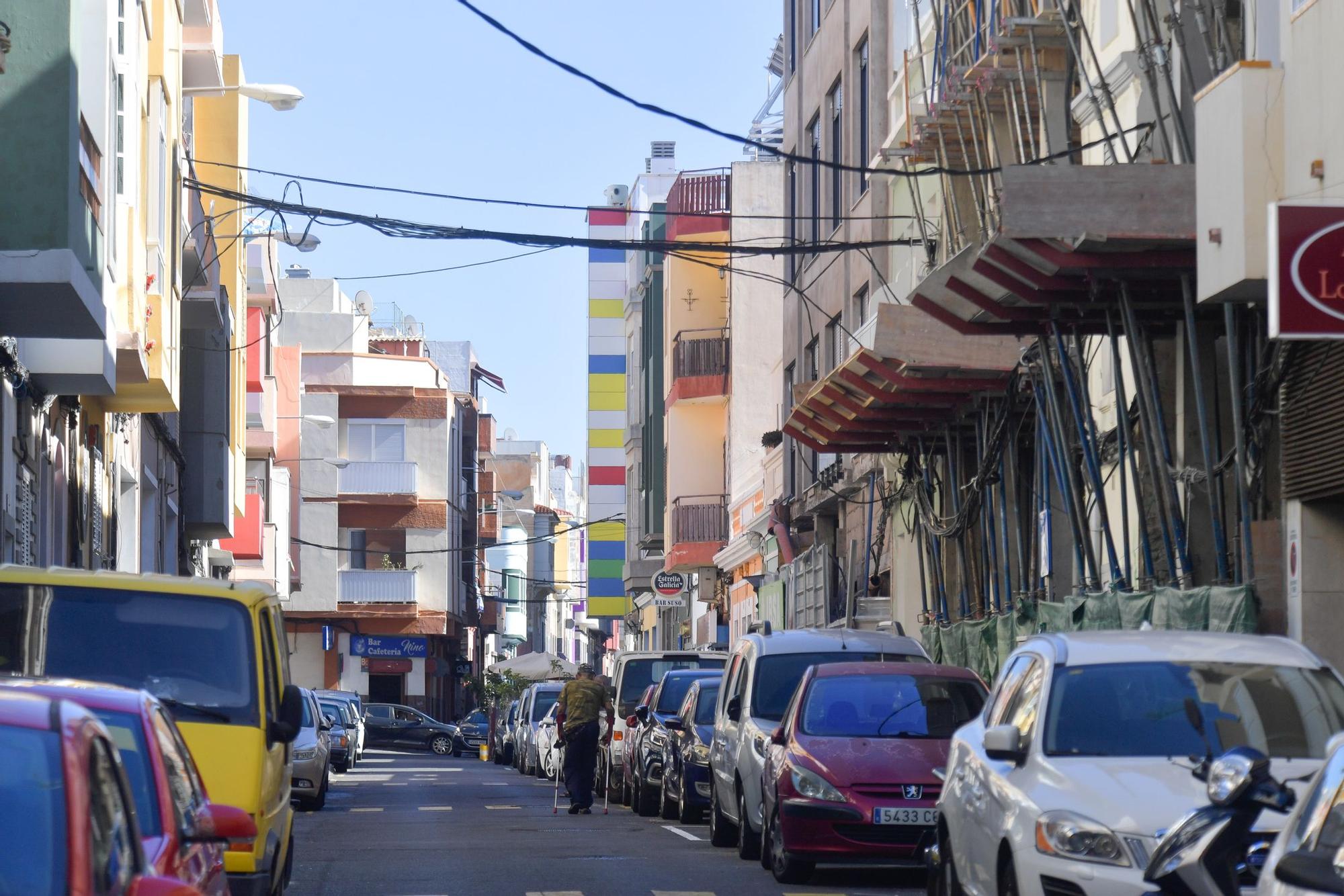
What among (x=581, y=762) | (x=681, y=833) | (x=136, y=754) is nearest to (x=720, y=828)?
(x=681, y=833)

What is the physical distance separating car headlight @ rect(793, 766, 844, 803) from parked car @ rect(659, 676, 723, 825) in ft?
18.8

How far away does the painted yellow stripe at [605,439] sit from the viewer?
83750 mm

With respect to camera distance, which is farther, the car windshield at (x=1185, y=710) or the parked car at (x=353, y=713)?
the parked car at (x=353, y=713)

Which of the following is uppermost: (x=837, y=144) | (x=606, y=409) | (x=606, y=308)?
(x=606, y=308)

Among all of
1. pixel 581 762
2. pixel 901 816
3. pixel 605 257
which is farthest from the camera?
pixel 605 257

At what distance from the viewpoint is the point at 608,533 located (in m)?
85.2

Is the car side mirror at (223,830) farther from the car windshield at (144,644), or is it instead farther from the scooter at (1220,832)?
the car windshield at (144,644)

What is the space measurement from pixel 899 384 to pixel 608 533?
207 ft

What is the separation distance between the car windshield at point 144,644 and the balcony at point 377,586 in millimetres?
58436

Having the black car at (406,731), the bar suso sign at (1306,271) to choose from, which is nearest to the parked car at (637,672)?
the bar suso sign at (1306,271)

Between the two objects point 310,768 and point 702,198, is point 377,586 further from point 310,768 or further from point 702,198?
point 310,768

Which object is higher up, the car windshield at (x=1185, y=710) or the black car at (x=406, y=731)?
the car windshield at (x=1185, y=710)

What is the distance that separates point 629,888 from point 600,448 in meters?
70.2

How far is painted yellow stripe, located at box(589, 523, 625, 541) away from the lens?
84.3 meters
